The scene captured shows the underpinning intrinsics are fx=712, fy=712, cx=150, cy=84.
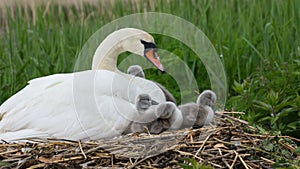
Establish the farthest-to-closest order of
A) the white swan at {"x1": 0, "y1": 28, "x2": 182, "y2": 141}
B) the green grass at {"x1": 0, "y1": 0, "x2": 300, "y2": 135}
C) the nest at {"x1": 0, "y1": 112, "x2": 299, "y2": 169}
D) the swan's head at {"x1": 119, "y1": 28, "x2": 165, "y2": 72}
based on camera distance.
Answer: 1. the green grass at {"x1": 0, "y1": 0, "x2": 300, "y2": 135}
2. the swan's head at {"x1": 119, "y1": 28, "x2": 165, "y2": 72}
3. the white swan at {"x1": 0, "y1": 28, "x2": 182, "y2": 141}
4. the nest at {"x1": 0, "y1": 112, "x2": 299, "y2": 169}

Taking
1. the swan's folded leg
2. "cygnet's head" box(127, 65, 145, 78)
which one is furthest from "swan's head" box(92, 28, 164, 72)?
the swan's folded leg

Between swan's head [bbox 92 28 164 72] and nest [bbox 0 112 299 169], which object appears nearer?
nest [bbox 0 112 299 169]


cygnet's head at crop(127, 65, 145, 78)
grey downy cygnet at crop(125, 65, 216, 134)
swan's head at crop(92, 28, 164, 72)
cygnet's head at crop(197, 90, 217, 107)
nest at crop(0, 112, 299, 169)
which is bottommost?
nest at crop(0, 112, 299, 169)

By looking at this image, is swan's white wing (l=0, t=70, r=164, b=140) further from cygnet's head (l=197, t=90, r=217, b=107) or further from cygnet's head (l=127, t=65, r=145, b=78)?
cygnet's head (l=127, t=65, r=145, b=78)

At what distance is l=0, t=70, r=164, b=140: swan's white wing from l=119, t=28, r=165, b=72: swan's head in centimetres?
35

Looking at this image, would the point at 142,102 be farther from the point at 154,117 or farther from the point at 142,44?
the point at 142,44

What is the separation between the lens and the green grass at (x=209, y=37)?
21.1ft

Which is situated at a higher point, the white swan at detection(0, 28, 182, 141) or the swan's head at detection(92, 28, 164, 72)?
the swan's head at detection(92, 28, 164, 72)

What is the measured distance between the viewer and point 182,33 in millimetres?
6820

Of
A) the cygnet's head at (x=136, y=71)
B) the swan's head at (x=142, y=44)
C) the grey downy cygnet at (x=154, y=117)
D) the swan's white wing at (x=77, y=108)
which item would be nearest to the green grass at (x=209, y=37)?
the cygnet's head at (x=136, y=71)

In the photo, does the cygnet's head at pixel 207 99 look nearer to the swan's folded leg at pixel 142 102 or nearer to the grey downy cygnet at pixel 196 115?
the grey downy cygnet at pixel 196 115

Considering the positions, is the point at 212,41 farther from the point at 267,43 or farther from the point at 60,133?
the point at 60,133

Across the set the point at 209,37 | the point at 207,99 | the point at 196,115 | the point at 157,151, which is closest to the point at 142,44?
the point at 207,99

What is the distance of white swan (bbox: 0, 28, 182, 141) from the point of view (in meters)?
4.43
